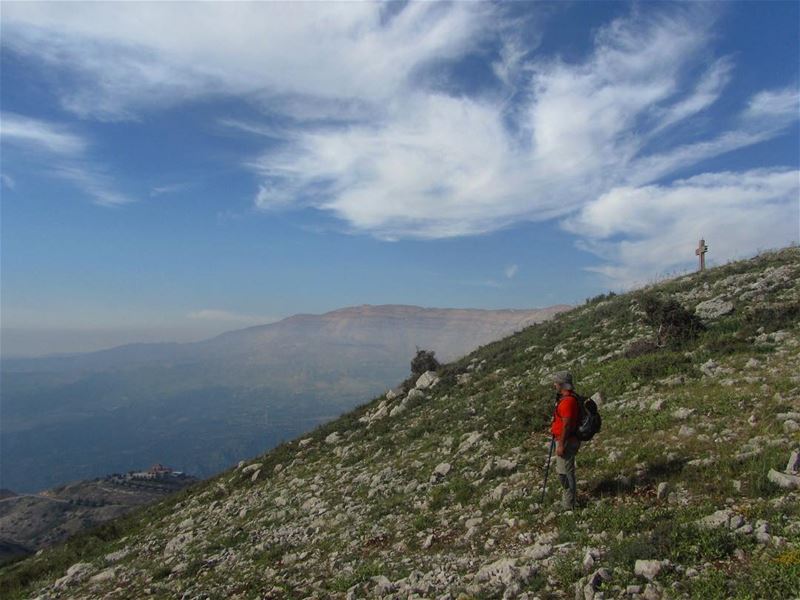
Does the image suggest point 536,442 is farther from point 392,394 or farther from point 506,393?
point 392,394

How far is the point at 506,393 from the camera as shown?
2064cm

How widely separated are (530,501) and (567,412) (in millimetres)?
2040

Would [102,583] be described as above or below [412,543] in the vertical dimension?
below

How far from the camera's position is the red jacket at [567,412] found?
32.6 feet

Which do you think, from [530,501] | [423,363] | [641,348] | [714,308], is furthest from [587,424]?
[423,363]

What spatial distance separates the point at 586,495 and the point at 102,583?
45.1ft

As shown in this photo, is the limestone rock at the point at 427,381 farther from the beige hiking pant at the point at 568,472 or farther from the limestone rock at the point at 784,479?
the limestone rock at the point at 784,479

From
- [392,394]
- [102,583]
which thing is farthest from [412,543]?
[392,394]

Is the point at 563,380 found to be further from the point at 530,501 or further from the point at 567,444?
the point at 530,501

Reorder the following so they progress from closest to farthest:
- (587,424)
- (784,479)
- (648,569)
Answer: (648,569) → (784,479) → (587,424)

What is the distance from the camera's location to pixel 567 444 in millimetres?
9820

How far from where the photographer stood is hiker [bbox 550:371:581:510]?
9703mm

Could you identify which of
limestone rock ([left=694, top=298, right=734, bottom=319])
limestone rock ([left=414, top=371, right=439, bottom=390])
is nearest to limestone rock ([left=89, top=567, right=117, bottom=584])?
limestone rock ([left=414, top=371, right=439, bottom=390])

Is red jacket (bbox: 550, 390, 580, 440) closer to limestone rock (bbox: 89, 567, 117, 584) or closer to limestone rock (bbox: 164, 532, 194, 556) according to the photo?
limestone rock (bbox: 164, 532, 194, 556)
